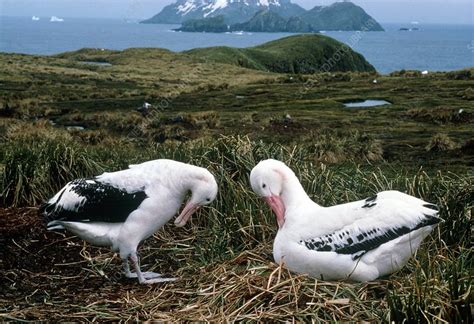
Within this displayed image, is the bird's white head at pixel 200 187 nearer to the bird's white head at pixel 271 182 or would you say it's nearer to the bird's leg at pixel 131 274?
the bird's white head at pixel 271 182

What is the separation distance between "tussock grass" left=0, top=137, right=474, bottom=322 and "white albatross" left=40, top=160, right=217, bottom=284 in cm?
45

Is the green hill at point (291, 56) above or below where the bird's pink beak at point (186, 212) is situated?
below

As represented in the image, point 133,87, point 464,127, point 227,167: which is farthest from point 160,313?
point 133,87

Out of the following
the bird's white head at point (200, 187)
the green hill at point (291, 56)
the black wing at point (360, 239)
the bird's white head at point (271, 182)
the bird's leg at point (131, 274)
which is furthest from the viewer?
the green hill at point (291, 56)

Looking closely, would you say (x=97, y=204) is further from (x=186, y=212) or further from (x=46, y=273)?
(x=46, y=273)

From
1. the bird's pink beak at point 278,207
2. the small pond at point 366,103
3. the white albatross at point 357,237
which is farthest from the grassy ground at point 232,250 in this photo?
the small pond at point 366,103

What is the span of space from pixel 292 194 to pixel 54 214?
214 centimetres

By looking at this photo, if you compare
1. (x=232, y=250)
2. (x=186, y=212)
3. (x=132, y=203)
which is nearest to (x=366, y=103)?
(x=232, y=250)

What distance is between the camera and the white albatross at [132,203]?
19.4ft

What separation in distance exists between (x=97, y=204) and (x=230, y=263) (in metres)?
1.27

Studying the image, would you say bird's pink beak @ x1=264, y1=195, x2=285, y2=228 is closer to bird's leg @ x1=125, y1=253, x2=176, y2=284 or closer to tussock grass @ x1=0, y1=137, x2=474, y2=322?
tussock grass @ x1=0, y1=137, x2=474, y2=322

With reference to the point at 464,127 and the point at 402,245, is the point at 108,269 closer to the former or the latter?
the point at 402,245

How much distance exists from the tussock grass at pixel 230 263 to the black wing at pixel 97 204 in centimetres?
62

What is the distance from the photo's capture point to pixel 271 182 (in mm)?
5586
